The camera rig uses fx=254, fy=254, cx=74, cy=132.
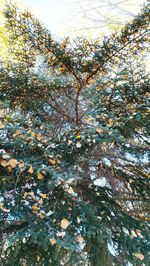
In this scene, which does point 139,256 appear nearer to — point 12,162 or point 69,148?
point 69,148

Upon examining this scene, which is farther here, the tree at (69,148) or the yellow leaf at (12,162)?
the tree at (69,148)

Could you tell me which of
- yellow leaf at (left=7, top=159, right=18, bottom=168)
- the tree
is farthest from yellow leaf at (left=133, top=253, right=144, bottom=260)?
yellow leaf at (left=7, top=159, right=18, bottom=168)

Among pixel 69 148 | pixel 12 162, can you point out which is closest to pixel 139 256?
pixel 69 148

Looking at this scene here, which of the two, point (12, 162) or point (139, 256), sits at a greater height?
point (12, 162)

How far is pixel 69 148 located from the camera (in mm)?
2523

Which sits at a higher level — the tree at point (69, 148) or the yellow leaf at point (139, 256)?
the tree at point (69, 148)

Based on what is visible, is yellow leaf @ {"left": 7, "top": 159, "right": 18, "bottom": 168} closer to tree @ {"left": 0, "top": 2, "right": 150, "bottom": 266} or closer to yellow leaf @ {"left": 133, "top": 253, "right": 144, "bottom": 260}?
tree @ {"left": 0, "top": 2, "right": 150, "bottom": 266}

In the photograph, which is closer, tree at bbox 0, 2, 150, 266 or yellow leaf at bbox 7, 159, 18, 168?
yellow leaf at bbox 7, 159, 18, 168

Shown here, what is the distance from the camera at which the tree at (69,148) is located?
2.14 metres

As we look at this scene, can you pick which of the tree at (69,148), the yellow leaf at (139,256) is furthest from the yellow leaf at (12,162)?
the yellow leaf at (139,256)

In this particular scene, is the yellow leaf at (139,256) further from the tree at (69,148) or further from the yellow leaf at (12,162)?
the yellow leaf at (12,162)

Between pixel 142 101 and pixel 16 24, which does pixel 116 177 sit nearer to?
pixel 142 101

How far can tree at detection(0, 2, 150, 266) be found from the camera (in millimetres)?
2141

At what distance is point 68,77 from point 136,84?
118cm
